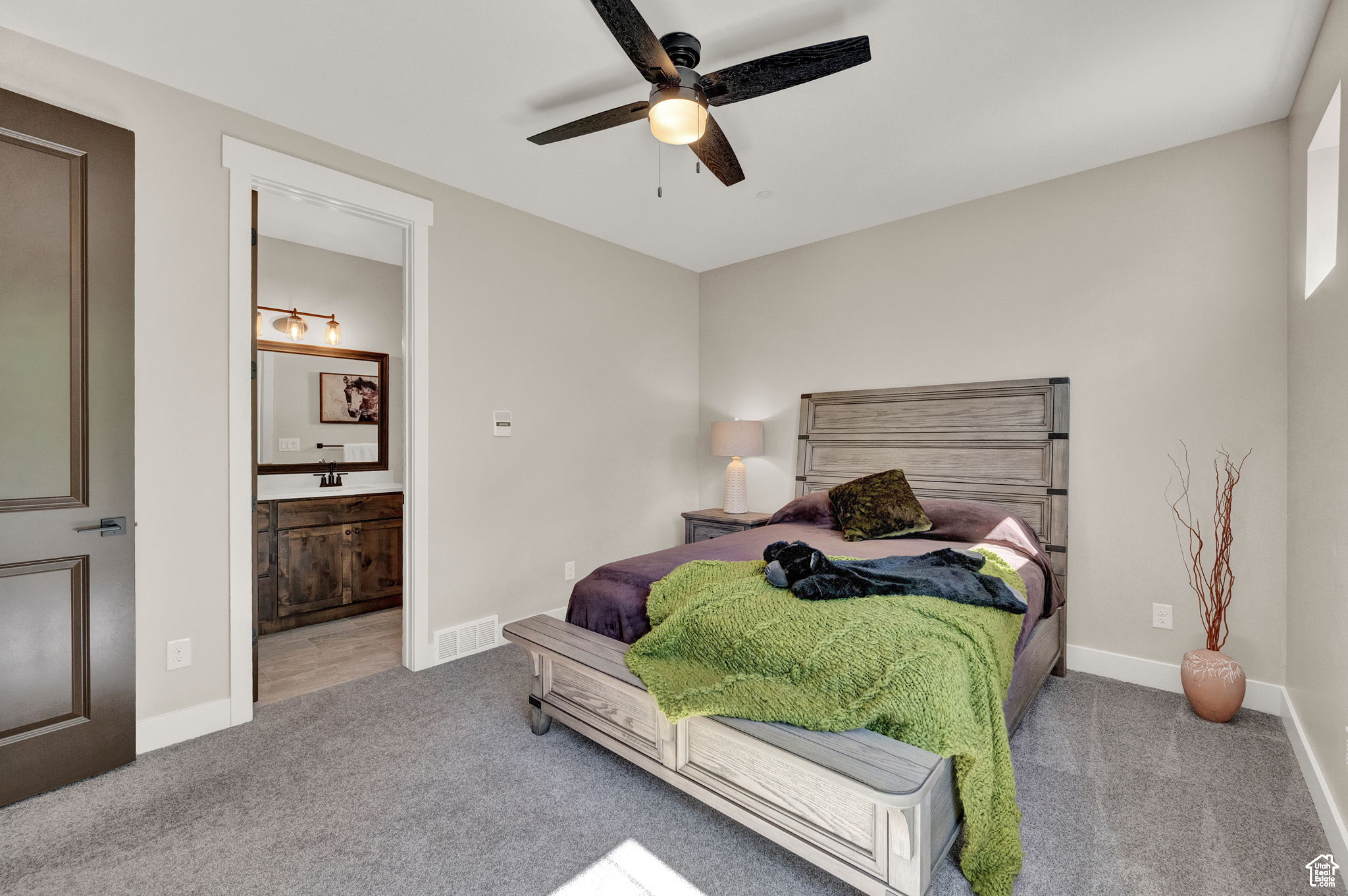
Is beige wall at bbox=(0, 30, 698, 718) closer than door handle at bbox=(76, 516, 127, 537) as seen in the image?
No

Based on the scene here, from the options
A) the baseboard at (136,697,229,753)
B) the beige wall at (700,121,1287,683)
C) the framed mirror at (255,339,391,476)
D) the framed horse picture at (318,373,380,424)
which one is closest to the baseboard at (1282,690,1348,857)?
the beige wall at (700,121,1287,683)

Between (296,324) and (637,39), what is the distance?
3414 mm

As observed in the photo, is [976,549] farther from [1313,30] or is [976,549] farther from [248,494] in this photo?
[248,494]

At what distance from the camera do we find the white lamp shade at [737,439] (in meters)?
4.02

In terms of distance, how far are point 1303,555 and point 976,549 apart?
42.2 inches

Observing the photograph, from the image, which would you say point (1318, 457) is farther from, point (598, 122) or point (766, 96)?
point (598, 122)

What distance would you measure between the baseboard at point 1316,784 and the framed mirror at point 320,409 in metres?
5.01

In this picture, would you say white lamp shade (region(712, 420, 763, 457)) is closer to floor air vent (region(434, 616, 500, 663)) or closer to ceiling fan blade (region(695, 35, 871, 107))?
floor air vent (region(434, 616, 500, 663))

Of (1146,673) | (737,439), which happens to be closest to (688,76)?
(737,439)

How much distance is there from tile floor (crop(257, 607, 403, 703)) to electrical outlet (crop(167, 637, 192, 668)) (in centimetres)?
43

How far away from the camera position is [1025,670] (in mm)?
2199

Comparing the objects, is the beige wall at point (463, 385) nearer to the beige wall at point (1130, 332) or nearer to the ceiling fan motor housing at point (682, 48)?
the beige wall at point (1130, 332)

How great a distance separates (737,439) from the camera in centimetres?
402

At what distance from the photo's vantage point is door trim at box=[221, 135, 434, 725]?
240cm
